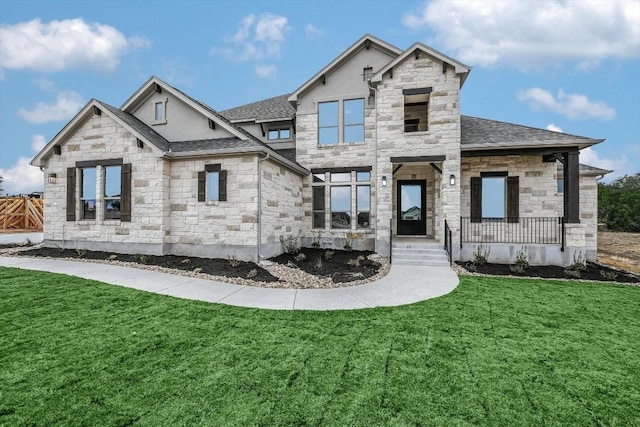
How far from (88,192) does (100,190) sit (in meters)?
0.79

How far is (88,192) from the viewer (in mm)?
11227

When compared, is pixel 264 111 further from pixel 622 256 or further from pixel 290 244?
pixel 622 256

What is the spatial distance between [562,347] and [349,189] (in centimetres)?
924

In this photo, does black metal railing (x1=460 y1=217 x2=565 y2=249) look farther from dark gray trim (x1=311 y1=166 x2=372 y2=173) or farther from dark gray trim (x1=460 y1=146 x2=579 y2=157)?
dark gray trim (x1=311 y1=166 x2=372 y2=173)

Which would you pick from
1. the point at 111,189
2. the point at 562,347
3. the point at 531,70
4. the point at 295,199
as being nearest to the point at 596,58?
the point at 531,70

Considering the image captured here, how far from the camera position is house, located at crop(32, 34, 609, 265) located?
10031 mm

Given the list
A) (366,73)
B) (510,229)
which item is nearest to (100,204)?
(366,73)

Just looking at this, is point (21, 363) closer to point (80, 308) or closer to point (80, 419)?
point (80, 419)

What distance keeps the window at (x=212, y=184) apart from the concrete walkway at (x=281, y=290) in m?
3.02

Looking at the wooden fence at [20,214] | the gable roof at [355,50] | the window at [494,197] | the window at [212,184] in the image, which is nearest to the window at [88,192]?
the window at [212,184]

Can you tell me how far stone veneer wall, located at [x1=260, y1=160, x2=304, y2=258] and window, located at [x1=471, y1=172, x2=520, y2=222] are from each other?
702cm

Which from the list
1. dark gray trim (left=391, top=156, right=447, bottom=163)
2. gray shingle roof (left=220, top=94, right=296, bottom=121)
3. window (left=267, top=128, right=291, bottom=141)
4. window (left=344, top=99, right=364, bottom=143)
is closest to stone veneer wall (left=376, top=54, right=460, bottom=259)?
dark gray trim (left=391, top=156, right=447, bottom=163)

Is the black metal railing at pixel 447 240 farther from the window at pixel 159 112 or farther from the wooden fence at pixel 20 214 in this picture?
the wooden fence at pixel 20 214

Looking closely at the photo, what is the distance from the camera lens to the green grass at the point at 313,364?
2609 millimetres
